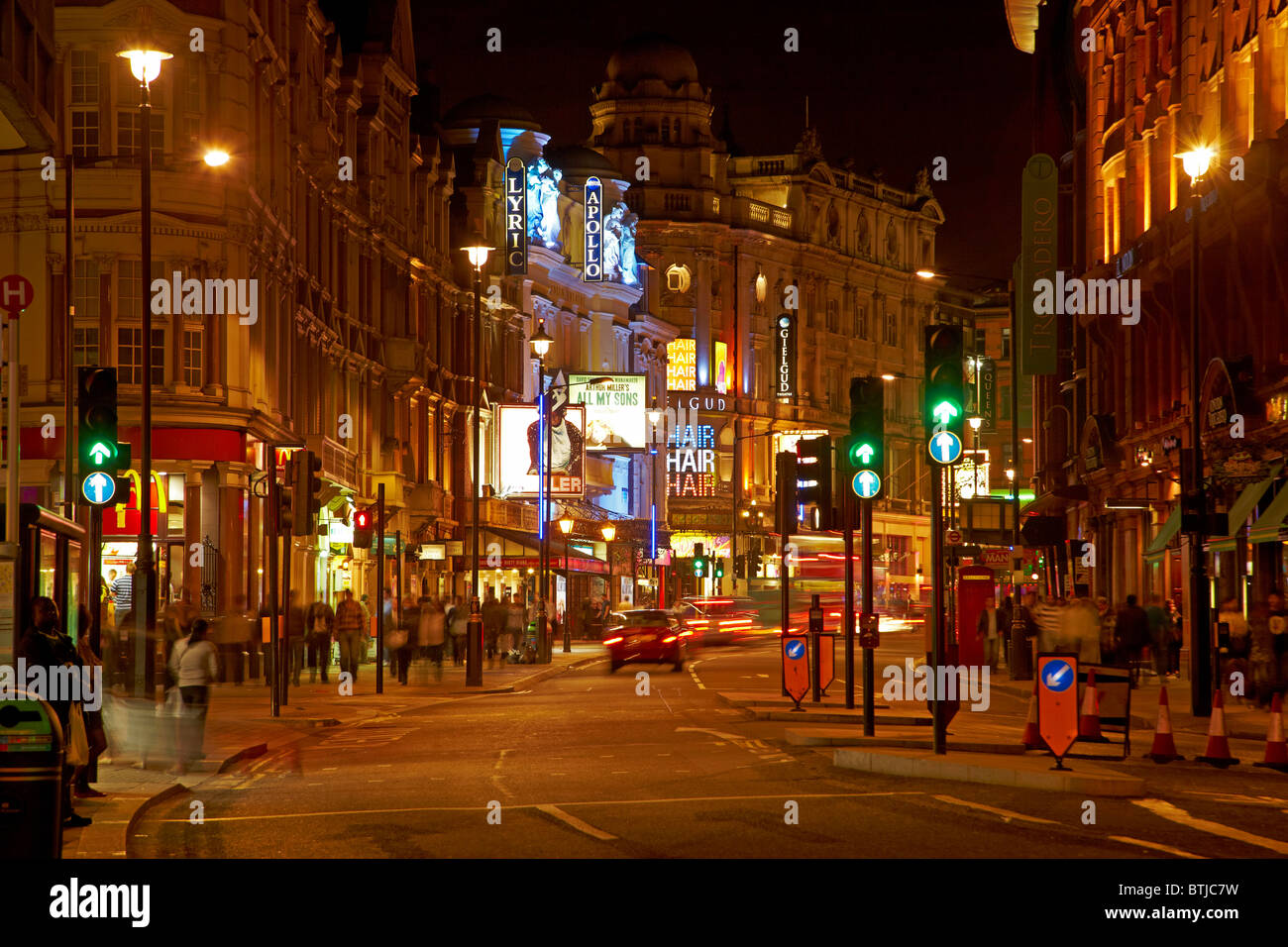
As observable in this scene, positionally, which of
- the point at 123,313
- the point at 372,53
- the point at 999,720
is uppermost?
the point at 372,53

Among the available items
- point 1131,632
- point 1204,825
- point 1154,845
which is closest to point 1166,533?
point 1131,632

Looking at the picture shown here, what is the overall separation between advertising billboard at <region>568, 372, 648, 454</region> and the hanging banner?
20.1m

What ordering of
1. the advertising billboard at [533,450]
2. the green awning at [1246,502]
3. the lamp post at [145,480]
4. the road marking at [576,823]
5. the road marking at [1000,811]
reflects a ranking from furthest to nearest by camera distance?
the advertising billboard at [533,450]
the green awning at [1246,502]
the lamp post at [145,480]
the road marking at [1000,811]
the road marking at [576,823]

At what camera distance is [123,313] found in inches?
1501

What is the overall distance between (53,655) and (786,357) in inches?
4019

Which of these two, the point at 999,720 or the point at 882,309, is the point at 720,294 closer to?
the point at 882,309

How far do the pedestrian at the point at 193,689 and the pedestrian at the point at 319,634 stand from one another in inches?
798

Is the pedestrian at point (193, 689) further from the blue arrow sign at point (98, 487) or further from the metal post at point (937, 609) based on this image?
the metal post at point (937, 609)

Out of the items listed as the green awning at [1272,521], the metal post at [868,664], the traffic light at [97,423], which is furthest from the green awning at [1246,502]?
the traffic light at [97,423]

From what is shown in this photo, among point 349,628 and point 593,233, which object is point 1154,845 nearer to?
point 349,628

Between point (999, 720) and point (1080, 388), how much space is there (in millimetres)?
36186

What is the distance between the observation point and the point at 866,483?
22719 millimetres

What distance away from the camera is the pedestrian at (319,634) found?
4100 cm
